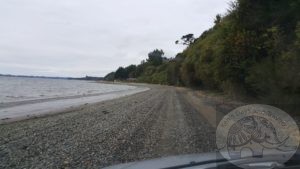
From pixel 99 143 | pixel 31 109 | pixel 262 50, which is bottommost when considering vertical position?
pixel 31 109

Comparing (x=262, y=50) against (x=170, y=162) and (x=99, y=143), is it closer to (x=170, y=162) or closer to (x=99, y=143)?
(x=99, y=143)

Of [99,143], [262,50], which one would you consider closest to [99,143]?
[99,143]

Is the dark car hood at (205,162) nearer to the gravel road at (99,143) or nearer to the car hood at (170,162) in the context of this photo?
the car hood at (170,162)

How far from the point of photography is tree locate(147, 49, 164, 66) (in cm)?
17975

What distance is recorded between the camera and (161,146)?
1111 cm

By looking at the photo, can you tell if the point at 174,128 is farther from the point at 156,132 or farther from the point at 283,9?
the point at 283,9

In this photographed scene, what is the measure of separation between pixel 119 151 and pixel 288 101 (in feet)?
35.0

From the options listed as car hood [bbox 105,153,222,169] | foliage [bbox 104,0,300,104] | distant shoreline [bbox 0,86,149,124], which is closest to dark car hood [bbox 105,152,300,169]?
car hood [bbox 105,153,222,169]

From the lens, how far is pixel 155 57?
618 feet

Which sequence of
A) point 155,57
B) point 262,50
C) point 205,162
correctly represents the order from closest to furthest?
point 205,162 < point 262,50 < point 155,57

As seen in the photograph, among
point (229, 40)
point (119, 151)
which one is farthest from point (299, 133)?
point (229, 40)

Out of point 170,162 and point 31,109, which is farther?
point 31,109

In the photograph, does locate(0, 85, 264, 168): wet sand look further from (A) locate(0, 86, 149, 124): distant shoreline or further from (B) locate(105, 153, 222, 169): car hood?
(A) locate(0, 86, 149, 124): distant shoreline

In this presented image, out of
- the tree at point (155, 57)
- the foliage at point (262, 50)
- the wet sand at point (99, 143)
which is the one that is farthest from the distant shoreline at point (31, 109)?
the tree at point (155, 57)
